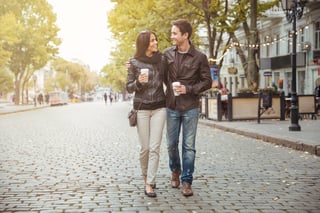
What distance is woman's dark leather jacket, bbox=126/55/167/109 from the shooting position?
19.4 ft

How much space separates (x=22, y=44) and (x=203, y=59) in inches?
1949

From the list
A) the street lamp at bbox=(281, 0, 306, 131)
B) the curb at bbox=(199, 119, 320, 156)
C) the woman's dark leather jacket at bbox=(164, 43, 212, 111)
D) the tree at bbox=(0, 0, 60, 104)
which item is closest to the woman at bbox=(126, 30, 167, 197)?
the woman's dark leather jacket at bbox=(164, 43, 212, 111)

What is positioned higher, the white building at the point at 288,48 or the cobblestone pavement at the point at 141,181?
the white building at the point at 288,48

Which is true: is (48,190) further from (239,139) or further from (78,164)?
(239,139)

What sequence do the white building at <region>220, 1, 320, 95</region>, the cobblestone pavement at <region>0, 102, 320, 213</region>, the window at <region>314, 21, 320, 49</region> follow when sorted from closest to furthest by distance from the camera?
the cobblestone pavement at <region>0, 102, 320, 213</region> < the window at <region>314, 21, 320, 49</region> < the white building at <region>220, 1, 320, 95</region>

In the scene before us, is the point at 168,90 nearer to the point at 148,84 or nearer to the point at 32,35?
the point at 148,84

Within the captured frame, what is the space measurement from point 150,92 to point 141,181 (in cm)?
155

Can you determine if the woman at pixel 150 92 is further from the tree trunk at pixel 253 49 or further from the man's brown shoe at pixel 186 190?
the tree trunk at pixel 253 49

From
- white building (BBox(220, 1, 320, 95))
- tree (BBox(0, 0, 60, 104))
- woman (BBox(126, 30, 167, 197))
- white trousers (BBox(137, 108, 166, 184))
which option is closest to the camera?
woman (BBox(126, 30, 167, 197))

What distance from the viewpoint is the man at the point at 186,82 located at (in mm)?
6008

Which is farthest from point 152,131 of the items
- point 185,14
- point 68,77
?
point 68,77

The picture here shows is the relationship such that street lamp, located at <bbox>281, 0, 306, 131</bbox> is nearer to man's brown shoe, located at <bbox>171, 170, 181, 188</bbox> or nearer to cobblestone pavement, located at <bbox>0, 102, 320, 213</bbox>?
cobblestone pavement, located at <bbox>0, 102, 320, 213</bbox>

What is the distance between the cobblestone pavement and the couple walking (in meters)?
0.47

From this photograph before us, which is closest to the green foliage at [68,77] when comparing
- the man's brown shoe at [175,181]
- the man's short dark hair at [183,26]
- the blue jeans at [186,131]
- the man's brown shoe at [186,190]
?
the man's brown shoe at [175,181]
